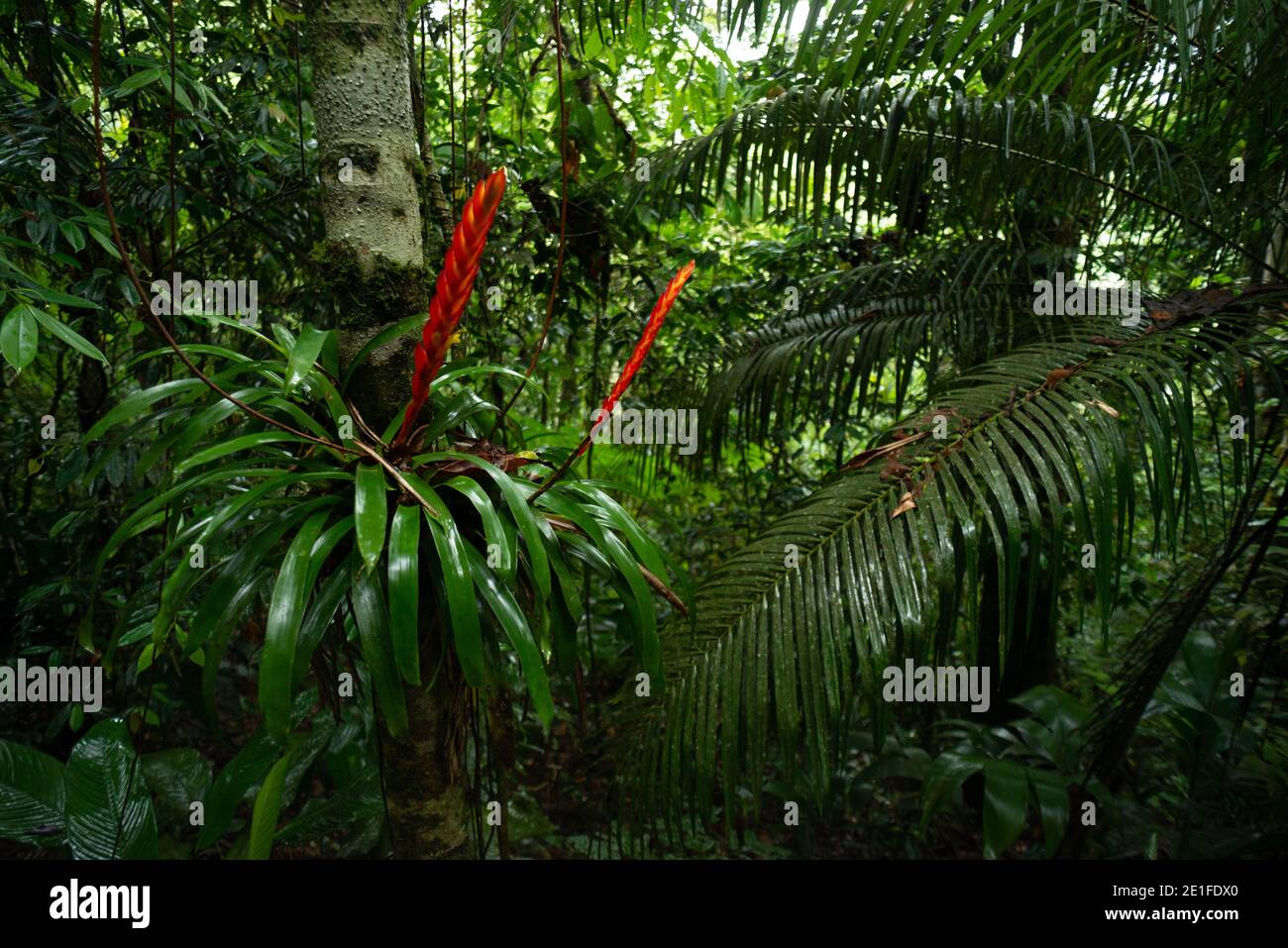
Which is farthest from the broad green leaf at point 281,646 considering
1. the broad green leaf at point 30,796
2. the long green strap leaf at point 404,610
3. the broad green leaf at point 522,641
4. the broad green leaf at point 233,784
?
the broad green leaf at point 30,796

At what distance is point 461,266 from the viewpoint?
0.68m

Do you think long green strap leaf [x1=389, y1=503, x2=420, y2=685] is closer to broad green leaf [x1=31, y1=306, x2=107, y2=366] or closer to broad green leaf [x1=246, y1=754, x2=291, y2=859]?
broad green leaf [x1=246, y1=754, x2=291, y2=859]

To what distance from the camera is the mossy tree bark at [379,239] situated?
113cm

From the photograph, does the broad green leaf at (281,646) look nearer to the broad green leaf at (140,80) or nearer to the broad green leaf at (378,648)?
the broad green leaf at (378,648)

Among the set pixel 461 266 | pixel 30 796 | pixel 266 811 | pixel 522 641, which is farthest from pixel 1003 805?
pixel 30 796

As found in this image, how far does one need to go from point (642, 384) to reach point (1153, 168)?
5.46 feet

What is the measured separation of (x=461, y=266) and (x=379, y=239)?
1.92 feet

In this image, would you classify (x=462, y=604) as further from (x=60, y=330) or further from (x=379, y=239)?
(x=60, y=330)

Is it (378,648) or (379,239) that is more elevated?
(379,239)

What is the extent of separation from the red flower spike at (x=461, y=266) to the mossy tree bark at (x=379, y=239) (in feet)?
1.59

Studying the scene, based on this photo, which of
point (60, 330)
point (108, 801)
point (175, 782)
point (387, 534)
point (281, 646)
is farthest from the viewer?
point (175, 782)
